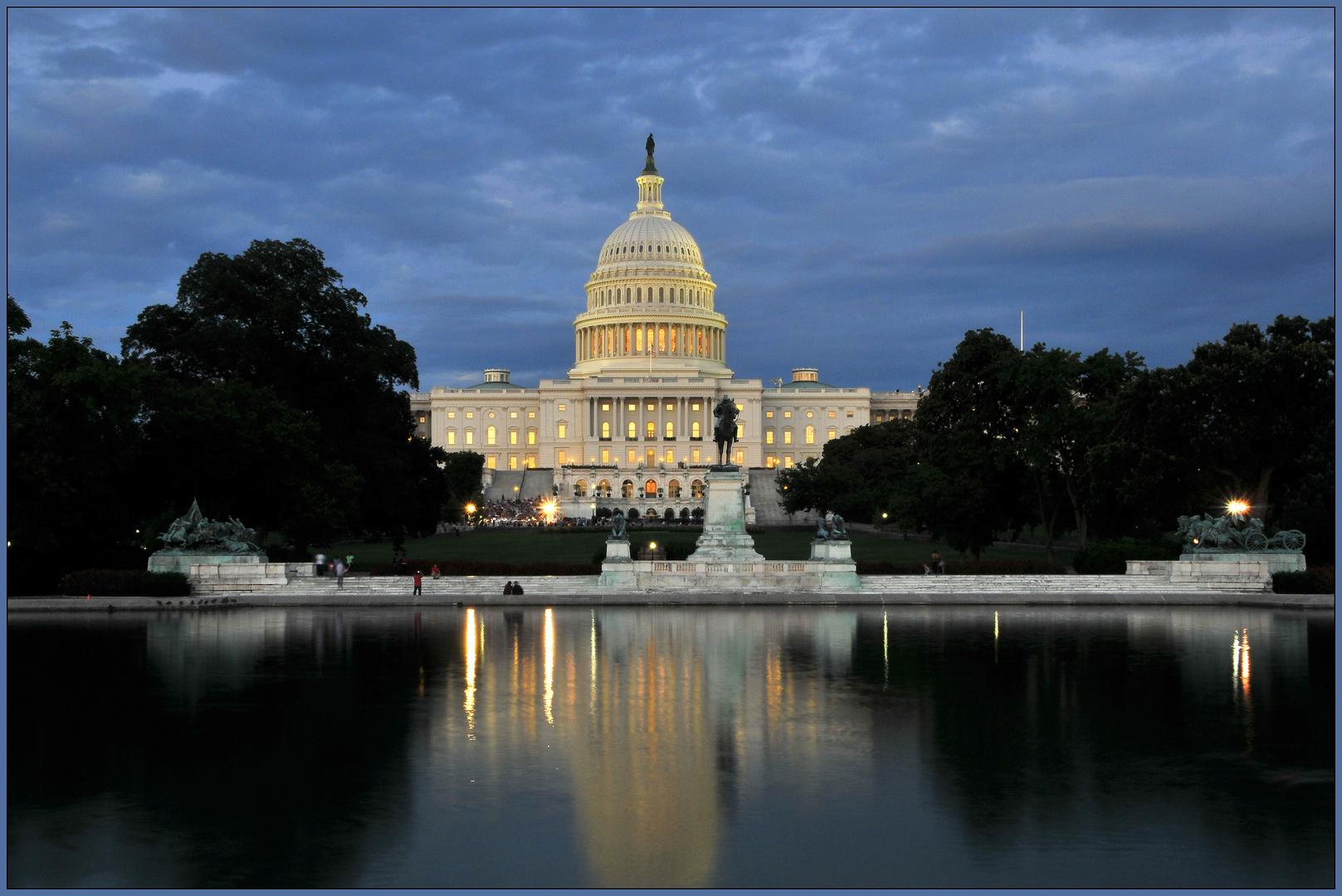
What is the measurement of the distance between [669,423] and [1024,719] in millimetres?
140000

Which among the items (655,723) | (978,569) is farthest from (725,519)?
(655,723)

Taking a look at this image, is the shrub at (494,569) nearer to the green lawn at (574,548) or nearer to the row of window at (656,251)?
the green lawn at (574,548)

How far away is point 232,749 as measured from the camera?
15.2 metres

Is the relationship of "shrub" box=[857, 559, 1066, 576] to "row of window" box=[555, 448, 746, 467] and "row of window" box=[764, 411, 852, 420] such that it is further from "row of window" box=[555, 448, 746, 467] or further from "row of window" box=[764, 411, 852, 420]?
"row of window" box=[764, 411, 852, 420]

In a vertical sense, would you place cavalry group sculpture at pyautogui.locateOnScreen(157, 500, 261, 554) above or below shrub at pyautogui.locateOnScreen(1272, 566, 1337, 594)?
above

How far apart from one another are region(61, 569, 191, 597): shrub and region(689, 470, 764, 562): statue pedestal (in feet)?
52.9

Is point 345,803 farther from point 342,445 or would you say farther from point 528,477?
point 528,477

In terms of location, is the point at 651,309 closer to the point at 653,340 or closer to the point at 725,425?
the point at 653,340

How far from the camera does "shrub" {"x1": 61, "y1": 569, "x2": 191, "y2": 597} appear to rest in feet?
121

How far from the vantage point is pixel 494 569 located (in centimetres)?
4216

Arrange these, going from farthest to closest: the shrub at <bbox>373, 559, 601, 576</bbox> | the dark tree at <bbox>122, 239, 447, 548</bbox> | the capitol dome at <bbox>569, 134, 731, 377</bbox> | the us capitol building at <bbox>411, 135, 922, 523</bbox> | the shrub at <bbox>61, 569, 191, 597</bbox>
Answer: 1. the capitol dome at <bbox>569, 134, 731, 377</bbox>
2. the us capitol building at <bbox>411, 135, 922, 523</bbox>
3. the dark tree at <bbox>122, 239, 447, 548</bbox>
4. the shrub at <bbox>373, 559, 601, 576</bbox>
5. the shrub at <bbox>61, 569, 191, 597</bbox>

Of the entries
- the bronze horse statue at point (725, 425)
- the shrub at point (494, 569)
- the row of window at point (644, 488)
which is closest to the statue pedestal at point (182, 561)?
the shrub at point (494, 569)

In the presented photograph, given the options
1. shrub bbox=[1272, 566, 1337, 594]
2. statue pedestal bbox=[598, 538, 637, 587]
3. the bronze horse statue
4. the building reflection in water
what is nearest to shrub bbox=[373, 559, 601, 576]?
statue pedestal bbox=[598, 538, 637, 587]

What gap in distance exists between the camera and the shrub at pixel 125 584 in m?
37.0
